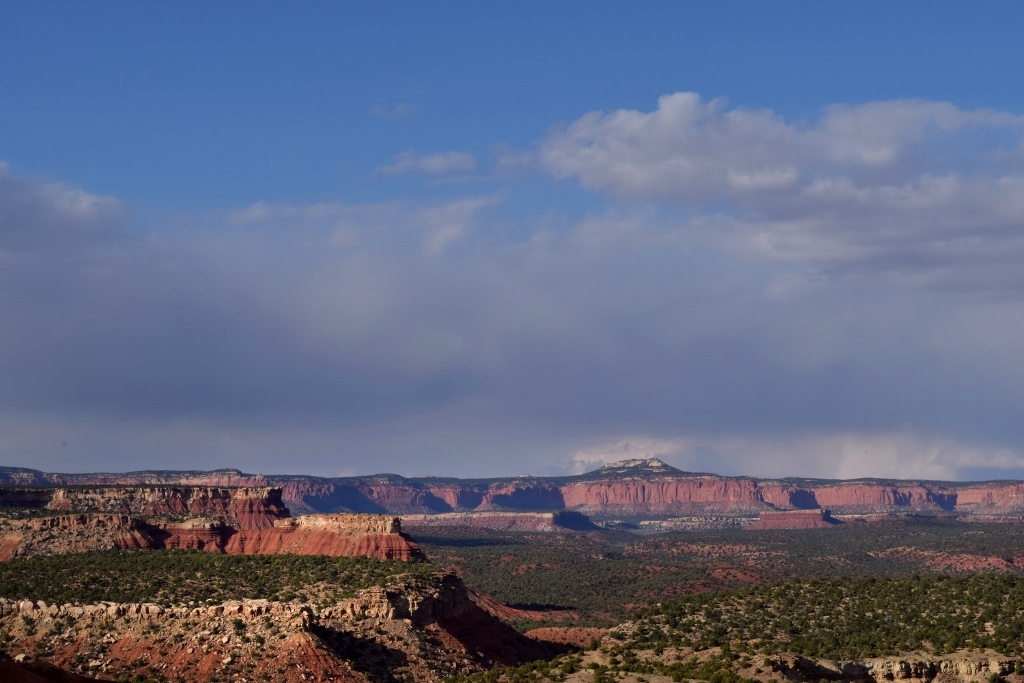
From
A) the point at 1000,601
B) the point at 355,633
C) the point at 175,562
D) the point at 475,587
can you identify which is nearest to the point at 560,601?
the point at 475,587

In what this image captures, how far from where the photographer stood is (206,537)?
160 m

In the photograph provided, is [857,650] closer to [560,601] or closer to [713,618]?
[713,618]

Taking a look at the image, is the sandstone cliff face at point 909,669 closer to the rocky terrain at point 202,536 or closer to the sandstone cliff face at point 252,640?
the sandstone cliff face at point 252,640

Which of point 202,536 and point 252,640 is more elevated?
point 202,536

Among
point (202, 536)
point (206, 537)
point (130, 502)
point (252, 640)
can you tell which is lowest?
point (252, 640)

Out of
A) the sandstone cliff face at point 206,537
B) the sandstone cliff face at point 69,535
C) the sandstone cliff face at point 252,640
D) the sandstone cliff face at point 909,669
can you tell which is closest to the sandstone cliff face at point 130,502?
the sandstone cliff face at point 206,537

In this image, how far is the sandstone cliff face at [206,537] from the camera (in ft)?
479

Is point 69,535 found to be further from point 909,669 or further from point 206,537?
point 909,669

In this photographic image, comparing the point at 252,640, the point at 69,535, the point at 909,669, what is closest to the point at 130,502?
the point at 69,535

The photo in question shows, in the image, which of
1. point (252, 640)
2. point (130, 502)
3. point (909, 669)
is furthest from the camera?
point (130, 502)

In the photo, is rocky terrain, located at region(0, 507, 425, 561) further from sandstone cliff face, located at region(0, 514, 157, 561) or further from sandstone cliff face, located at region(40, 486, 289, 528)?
sandstone cliff face, located at region(40, 486, 289, 528)

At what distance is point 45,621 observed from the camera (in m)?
97.4

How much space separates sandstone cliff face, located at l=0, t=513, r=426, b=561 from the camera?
146m

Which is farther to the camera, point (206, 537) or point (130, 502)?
point (130, 502)
